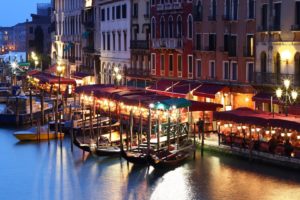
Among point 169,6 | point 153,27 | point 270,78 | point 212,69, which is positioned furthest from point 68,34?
point 270,78

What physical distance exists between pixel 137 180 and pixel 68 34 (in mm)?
43097

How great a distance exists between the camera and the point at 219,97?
131 feet

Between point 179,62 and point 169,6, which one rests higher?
point 169,6

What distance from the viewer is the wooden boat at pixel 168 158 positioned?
3117 cm

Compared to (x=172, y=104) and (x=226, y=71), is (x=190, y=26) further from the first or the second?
(x=172, y=104)

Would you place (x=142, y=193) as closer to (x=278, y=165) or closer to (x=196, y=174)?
(x=196, y=174)

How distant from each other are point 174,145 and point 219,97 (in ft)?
23.2

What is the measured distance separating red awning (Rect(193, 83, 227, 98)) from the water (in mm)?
6533

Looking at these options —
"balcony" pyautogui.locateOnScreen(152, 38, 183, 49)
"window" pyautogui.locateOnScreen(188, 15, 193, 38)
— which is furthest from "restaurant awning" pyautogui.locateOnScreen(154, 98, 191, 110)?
"balcony" pyautogui.locateOnScreen(152, 38, 183, 49)

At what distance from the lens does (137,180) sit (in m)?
30.0

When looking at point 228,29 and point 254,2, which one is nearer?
point 254,2

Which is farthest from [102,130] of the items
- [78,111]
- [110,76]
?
[110,76]

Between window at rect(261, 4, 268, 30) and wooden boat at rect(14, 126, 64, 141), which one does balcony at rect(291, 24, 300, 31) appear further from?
wooden boat at rect(14, 126, 64, 141)

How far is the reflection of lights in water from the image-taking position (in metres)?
27.4
